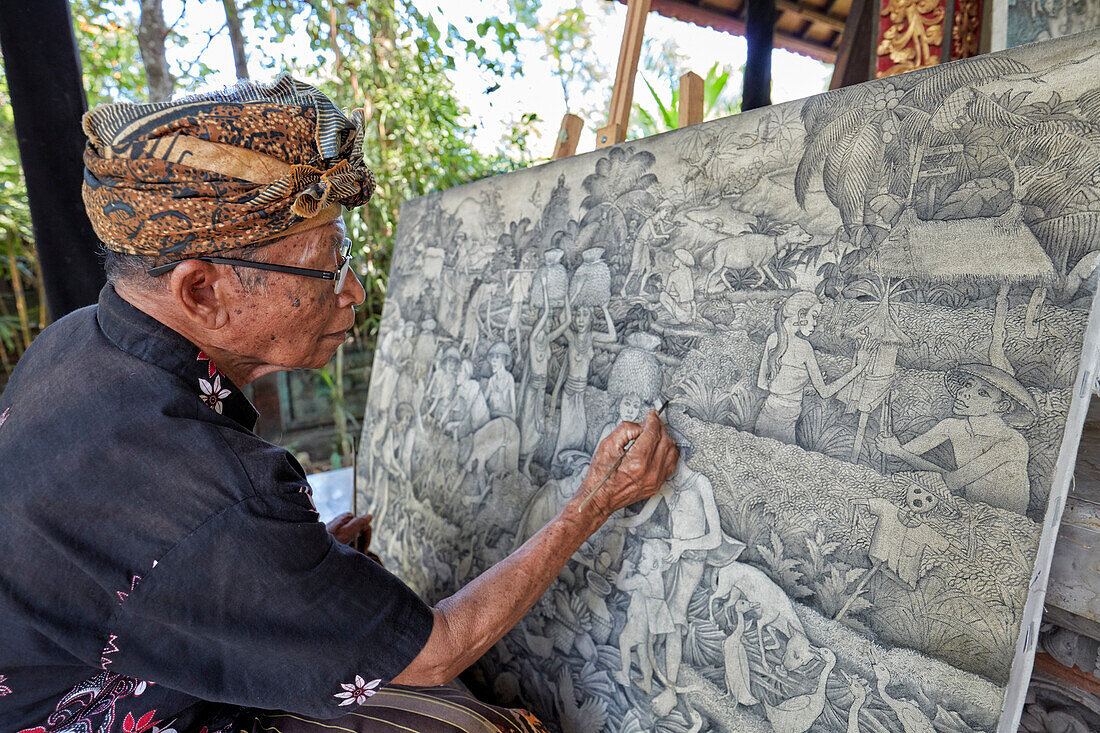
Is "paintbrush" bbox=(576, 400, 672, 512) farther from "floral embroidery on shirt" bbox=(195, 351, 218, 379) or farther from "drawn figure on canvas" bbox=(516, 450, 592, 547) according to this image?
"floral embroidery on shirt" bbox=(195, 351, 218, 379)

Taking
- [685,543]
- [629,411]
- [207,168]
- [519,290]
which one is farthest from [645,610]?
[207,168]

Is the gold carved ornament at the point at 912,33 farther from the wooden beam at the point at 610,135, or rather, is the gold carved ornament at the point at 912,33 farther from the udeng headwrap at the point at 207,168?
the udeng headwrap at the point at 207,168

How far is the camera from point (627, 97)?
1484 millimetres

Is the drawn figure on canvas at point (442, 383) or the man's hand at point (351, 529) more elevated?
the drawn figure on canvas at point (442, 383)

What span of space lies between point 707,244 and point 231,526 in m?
0.89

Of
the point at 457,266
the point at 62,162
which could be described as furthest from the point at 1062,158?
the point at 62,162

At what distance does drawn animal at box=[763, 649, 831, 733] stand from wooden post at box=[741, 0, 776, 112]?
1604mm

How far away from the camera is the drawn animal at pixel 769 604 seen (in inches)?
36.5

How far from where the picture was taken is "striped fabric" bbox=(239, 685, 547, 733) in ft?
3.61

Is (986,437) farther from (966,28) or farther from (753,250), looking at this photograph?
(966,28)

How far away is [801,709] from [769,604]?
0.50 ft

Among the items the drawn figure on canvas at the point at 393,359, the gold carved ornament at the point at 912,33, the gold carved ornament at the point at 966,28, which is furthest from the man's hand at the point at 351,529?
the gold carved ornament at the point at 966,28

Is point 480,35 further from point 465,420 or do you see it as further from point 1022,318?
point 1022,318

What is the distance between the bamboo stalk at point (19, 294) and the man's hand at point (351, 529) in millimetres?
3292
